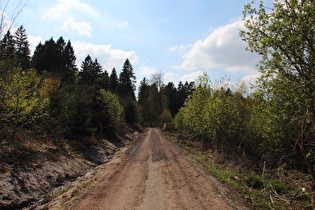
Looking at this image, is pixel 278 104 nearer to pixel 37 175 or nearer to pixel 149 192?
pixel 149 192

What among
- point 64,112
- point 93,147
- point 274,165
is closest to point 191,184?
point 274,165

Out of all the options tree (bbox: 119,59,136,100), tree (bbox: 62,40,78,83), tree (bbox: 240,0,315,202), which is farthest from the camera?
tree (bbox: 119,59,136,100)

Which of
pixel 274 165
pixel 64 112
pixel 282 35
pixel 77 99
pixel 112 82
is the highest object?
pixel 112 82

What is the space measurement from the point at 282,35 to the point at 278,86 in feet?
5.26

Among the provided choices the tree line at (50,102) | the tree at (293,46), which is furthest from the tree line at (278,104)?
the tree line at (50,102)

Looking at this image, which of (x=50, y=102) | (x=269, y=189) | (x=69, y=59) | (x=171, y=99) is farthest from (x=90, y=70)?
(x=269, y=189)

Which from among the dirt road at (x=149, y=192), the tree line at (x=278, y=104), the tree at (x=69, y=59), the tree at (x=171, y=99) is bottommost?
the dirt road at (x=149, y=192)

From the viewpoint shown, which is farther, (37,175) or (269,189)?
(37,175)

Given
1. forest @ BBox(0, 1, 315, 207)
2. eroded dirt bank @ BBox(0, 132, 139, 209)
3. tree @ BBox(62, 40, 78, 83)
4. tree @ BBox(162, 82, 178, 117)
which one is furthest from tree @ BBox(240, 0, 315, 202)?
tree @ BBox(162, 82, 178, 117)

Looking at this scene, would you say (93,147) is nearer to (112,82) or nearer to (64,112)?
(64,112)

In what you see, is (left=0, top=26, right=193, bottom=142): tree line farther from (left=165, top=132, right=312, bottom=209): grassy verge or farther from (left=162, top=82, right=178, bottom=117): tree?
(left=162, top=82, right=178, bottom=117): tree

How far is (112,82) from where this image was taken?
2859 inches

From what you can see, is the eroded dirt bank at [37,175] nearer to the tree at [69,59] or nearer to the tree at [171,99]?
the tree at [69,59]

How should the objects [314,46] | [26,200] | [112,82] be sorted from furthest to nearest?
[112,82] < [26,200] < [314,46]
